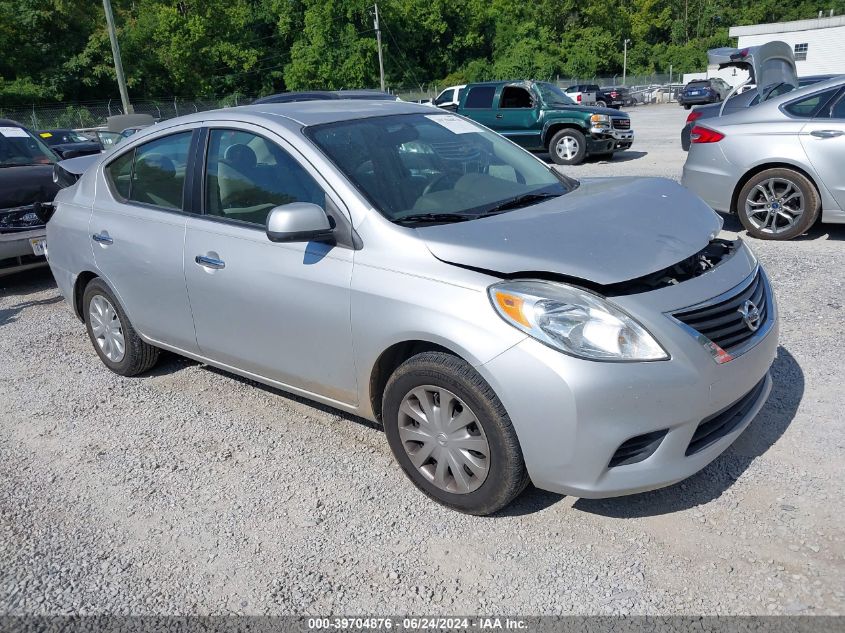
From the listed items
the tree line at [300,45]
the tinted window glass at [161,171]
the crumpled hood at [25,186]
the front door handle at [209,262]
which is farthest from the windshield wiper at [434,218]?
the tree line at [300,45]

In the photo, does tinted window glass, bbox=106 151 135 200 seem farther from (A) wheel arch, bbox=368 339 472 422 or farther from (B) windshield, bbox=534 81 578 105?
(B) windshield, bbox=534 81 578 105

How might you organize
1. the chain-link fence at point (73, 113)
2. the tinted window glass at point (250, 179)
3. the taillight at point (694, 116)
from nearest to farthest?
the tinted window glass at point (250, 179) < the taillight at point (694, 116) < the chain-link fence at point (73, 113)

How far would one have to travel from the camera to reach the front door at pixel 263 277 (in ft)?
10.9

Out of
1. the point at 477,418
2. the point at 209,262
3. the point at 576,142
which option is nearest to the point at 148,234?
the point at 209,262

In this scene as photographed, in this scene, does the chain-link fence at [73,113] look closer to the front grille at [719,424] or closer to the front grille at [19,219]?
the front grille at [19,219]

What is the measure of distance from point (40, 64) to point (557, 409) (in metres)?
53.3

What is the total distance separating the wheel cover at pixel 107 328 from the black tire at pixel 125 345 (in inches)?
0.7

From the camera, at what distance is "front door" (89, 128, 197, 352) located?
4.09 m

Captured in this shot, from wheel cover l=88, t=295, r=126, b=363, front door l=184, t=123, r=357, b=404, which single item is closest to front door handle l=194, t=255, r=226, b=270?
front door l=184, t=123, r=357, b=404

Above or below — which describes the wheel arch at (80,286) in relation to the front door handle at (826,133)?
below

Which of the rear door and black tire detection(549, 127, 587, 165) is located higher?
the rear door

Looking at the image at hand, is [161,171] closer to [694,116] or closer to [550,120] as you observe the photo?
[694,116]

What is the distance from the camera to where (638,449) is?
2730 mm

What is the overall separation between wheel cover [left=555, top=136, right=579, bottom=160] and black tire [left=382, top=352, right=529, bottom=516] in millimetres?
12831
